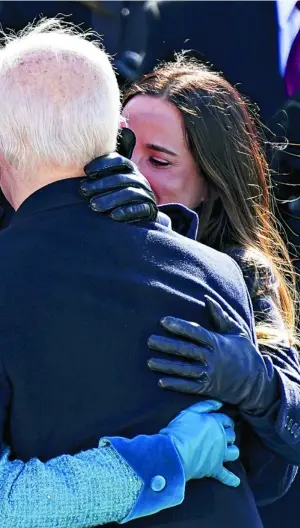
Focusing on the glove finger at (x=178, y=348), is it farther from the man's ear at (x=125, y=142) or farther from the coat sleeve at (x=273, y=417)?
the man's ear at (x=125, y=142)

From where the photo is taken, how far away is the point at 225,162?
2.67 m

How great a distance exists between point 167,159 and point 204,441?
109cm

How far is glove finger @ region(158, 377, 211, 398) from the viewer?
173 centimetres

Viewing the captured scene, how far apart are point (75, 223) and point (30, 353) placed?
0.81ft

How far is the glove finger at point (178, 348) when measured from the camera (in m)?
1.73

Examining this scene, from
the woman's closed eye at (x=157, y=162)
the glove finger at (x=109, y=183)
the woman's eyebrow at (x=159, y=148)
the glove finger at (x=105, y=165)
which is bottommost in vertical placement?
the woman's closed eye at (x=157, y=162)

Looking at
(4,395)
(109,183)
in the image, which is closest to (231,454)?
(4,395)

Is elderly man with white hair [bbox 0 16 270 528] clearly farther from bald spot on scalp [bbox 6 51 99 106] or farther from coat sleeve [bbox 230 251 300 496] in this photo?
coat sleeve [bbox 230 251 300 496]

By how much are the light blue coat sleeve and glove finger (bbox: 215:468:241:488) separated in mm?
123

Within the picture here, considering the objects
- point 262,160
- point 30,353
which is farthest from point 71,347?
point 262,160

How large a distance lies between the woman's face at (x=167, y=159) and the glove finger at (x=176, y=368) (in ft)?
3.08

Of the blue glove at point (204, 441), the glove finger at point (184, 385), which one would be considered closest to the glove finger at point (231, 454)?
the blue glove at point (204, 441)

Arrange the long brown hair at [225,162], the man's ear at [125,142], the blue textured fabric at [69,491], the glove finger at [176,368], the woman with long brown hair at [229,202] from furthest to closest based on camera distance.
→ the long brown hair at [225,162] < the man's ear at [125,142] < the woman with long brown hair at [229,202] < the glove finger at [176,368] < the blue textured fabric at [69,491]

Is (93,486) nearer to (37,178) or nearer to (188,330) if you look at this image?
(188,330)
